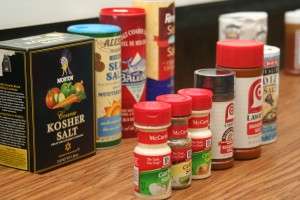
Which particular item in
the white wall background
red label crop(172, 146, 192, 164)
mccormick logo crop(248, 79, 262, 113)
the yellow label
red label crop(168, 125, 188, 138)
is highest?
the white wall background

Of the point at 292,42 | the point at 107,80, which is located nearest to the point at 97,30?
the point at 107,80

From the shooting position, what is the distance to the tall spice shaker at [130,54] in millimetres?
1386

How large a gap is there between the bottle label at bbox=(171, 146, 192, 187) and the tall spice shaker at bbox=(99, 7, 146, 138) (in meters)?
0.32

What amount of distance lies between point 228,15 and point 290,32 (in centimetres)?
35

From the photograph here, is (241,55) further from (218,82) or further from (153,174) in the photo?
(153,174)

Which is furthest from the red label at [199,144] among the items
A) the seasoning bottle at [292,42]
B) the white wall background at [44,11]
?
the seasoning bottle at [292,42]

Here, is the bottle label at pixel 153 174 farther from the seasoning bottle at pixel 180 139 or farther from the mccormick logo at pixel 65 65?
the mccormick logo at pixel 65 65

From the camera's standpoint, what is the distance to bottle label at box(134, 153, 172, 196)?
3.52 ft

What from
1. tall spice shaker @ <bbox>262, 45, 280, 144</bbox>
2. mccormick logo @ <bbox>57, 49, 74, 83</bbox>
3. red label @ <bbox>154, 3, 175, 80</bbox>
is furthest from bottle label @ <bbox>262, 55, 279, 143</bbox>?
mccormick logo @ <bbox>57, 49, 74, 83</bbox>

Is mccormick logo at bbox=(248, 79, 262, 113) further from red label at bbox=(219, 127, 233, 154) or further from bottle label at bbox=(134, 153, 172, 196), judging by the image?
bottle label at bbox=(134, 153, 172, 196)

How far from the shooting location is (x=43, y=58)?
1162 mm

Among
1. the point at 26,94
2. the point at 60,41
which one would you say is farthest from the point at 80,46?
the point at 26,94

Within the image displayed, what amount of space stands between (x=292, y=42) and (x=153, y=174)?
116 cm

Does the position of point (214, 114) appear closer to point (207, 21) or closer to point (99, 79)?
point (99, 79)
